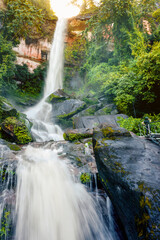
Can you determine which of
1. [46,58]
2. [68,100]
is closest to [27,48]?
[46,58]

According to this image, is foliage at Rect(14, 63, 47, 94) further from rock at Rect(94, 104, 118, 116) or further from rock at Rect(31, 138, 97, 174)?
rock at Rect(31, 138, 97, 174)

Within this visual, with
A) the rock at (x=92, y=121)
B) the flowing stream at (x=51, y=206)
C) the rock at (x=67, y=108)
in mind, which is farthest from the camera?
the rock at (x=67, y=108)

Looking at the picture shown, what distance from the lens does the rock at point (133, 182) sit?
1.63 metres

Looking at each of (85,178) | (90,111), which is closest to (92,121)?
(90,111)

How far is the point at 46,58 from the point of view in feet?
76.2

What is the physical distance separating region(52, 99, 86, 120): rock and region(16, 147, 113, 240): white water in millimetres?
9185

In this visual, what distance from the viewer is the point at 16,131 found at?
762cm

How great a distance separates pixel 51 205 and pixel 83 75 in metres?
20.6

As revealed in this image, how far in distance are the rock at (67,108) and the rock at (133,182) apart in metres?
10.3

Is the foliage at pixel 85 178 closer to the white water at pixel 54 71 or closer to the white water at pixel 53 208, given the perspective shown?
the white water at pixel 53 208

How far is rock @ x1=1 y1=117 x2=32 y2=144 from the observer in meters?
7.50

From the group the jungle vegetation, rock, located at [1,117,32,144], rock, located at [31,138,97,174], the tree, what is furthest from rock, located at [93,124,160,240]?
the tree

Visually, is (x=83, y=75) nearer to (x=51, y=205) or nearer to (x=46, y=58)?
(x=46, y=58)

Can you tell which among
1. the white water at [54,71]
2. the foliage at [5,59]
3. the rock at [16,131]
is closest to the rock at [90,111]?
the white water at [54,71]
